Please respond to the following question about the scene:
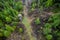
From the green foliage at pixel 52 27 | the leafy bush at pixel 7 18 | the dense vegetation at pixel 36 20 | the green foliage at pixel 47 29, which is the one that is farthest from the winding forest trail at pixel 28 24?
the green foliage at pixel 52 27

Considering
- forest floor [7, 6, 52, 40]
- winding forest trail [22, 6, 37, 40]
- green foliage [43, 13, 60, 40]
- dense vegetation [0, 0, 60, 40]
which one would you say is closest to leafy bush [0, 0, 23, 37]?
dense vegetation [0, 0, 60, 40]

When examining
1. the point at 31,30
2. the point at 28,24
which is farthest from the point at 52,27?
the point at 28,24

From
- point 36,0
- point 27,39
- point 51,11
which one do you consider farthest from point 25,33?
point 36,0

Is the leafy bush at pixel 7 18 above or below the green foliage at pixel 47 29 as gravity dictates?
above

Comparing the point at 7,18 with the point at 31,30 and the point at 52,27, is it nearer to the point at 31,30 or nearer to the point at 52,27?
the point at 31,30

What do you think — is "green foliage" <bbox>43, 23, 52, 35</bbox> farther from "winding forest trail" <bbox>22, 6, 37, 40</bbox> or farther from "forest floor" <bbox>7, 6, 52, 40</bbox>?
"winding forest trail" <bbox>22, 6, 37, 40</bbox>

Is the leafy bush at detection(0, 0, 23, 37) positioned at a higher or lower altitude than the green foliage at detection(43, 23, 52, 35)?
higher

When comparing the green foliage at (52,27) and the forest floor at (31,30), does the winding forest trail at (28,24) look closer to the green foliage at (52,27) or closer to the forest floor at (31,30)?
the forest floor at (31,30)

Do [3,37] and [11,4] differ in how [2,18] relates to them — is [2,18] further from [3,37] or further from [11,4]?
A: [11,4]
